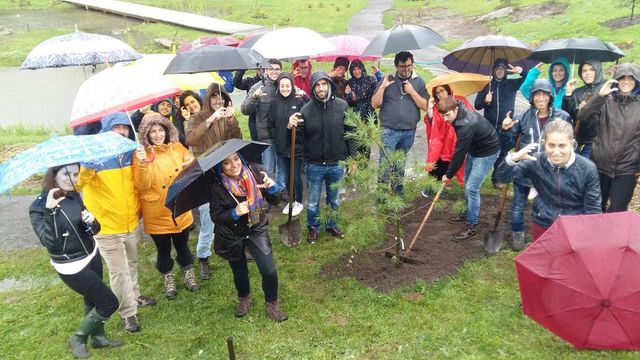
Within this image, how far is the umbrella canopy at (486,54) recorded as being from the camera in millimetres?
6008

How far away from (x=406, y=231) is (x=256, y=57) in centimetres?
288

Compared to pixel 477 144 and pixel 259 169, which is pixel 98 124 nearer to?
pixel 259 169

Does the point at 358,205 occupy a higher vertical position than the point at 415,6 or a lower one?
lower

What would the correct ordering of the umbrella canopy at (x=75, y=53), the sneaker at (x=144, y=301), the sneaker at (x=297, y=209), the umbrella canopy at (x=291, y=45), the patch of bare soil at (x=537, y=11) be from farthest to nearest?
the patch of bare soil at (x=537, y=11) → the sneaker at (x=297, y=209) → the umbrella canopy at (x=291, y=45) → the umbrella canopy at (x=75, y=53) → the sneaker at (x=144, y=301)

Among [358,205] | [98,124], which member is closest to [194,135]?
[98,124]

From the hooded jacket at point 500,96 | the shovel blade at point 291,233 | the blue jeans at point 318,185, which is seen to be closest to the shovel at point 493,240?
the hooded jacket at point 500,96

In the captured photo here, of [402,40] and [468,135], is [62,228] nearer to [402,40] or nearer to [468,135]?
[468,135]

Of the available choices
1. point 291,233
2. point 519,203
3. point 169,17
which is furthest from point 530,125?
point 169,17

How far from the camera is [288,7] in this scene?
116 feet

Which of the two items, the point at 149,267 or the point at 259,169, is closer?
the point at 259,169

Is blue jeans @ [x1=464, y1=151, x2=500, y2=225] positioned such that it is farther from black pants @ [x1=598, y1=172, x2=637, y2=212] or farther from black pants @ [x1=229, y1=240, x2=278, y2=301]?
black pants @ [x1=229, y1=240, x2=278, y2=301]

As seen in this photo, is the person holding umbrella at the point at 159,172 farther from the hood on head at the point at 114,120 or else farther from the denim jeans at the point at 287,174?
the denim jeans at the point at 287,174

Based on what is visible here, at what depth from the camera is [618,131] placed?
4918mm

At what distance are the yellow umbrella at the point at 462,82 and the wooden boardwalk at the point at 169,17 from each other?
2255 centimetres
